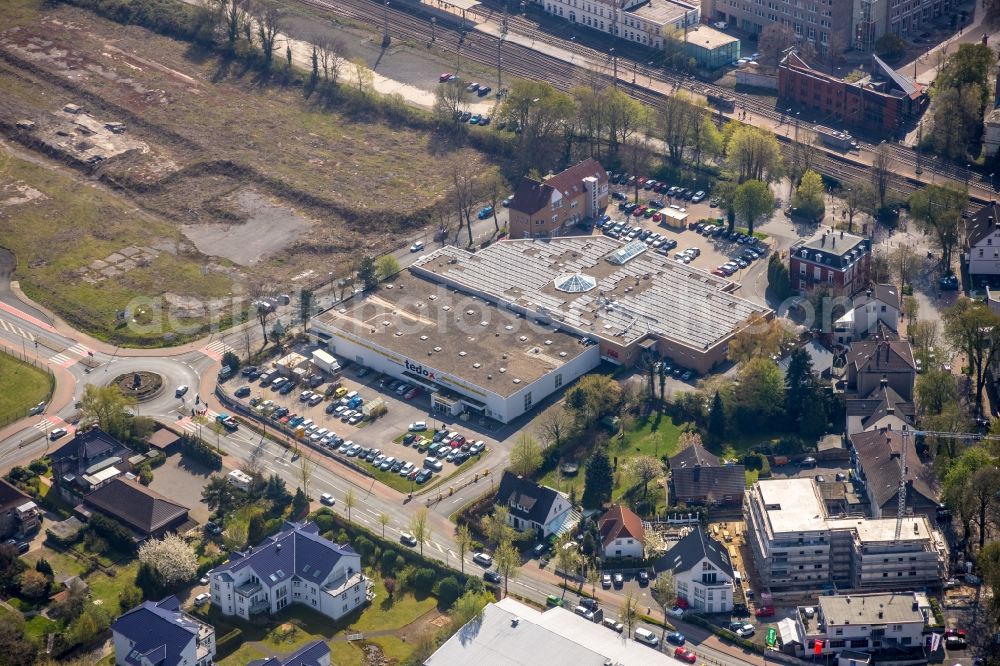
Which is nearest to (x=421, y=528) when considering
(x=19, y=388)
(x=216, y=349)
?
(x=216, y=349)

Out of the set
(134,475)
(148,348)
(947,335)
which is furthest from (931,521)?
(148,348)

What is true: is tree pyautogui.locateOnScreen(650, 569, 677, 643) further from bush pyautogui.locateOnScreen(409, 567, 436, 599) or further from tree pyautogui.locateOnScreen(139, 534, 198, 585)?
tree pyautogui.locateOnScreen(139, 534, 198, 585)

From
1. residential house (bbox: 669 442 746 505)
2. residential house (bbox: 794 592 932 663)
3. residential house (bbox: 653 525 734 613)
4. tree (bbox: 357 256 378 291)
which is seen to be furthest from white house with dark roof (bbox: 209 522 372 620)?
tree (bbox: 357 256 378 291)

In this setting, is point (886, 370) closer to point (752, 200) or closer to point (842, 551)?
point (842, 551)

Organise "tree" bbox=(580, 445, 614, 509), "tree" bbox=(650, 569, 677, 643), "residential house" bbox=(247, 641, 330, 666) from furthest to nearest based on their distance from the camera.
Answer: "tree" bbox=(580, 445, 614, 509)
"tree" bbox=(650, 569, 677, 643)
"residential house" bbox=(247, 641, 330, 666)

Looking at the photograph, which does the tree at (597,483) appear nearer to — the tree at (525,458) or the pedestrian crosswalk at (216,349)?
the tree at (525,458)

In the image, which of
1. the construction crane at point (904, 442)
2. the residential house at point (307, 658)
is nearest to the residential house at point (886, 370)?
the construction crane at point (904, 442)

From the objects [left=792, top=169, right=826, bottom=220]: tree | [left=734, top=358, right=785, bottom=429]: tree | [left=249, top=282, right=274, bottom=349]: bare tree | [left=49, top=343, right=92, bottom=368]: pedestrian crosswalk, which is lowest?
[left=49, top=343, right=92, bottom=368]: pedestrian crosswalk
